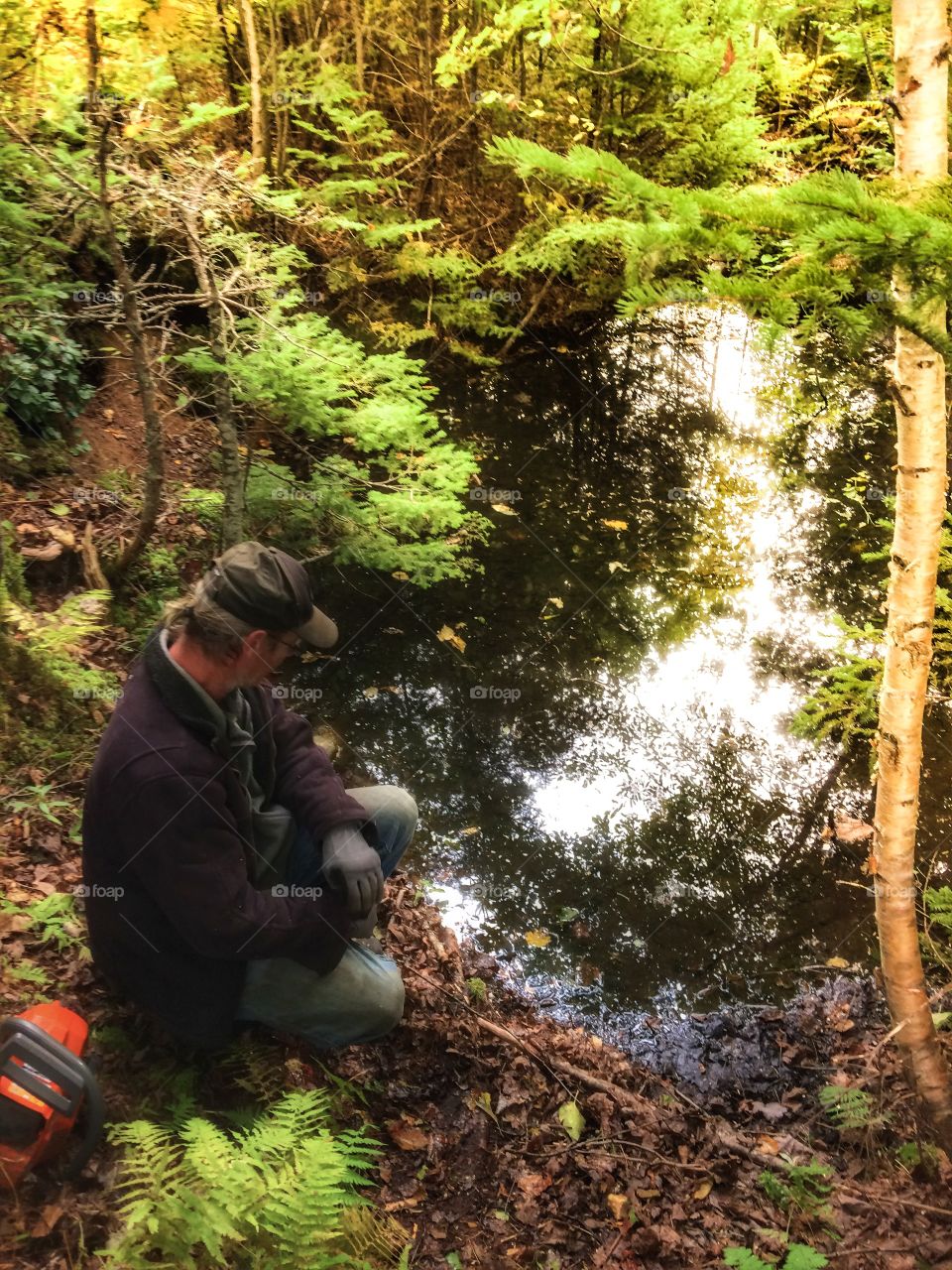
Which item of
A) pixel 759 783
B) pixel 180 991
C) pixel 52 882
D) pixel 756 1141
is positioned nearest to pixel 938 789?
pixel 759 783

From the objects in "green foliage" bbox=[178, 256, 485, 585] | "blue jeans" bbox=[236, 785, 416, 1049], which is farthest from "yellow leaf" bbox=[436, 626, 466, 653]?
"blue jeans" bbox=[236, 785, 416, 1049]

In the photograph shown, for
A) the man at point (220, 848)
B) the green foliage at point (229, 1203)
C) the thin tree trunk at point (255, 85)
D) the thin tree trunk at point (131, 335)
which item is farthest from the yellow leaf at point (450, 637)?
the thin tree trunk at point (255, 85)

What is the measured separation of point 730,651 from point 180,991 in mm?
4430

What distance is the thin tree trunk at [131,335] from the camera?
11.7 feet

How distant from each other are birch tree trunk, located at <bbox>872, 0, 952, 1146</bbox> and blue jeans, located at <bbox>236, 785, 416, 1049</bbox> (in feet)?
6.25

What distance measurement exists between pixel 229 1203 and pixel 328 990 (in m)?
0.83

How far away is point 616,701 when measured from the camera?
5.57 m

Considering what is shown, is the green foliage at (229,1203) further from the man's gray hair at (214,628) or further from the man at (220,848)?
the man's gray hair at (214,628)

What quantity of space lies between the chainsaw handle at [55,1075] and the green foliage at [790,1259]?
196 cm

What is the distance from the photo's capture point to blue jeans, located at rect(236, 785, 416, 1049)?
2902mm

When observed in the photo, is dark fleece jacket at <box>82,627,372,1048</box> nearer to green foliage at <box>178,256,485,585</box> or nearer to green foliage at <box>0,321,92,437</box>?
green foliage at <box>178,256,485,585</box>

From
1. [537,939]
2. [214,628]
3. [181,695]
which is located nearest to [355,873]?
[181,695]

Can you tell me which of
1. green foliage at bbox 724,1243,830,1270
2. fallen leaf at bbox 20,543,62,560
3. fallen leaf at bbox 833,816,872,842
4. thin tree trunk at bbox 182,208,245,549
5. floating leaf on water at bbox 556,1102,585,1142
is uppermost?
thin tree trunk at bbox 182,208,245,549

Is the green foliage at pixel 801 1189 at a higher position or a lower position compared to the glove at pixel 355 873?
lower
